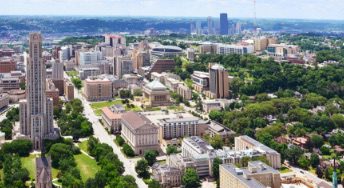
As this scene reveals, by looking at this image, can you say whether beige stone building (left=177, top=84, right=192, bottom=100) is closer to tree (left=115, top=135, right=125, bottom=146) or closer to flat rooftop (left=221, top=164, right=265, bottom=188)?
tree (left=115, top=135, right=125, bottom=146)

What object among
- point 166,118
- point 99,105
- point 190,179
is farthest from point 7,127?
point 190,179

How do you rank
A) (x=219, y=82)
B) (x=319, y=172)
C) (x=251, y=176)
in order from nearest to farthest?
(x=251, y=176) < (x=319, y=172) < (x=219, y=82)

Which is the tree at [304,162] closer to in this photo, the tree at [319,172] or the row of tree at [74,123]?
the tree at [319,172]

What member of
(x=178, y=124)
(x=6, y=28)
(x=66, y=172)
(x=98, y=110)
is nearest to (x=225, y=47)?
(x=98, y=110)

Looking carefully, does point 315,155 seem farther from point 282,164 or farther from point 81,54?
point 81,54

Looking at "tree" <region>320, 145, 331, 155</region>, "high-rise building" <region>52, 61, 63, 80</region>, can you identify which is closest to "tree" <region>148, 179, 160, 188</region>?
"tree" <region>320, 145, 331, 155</region>

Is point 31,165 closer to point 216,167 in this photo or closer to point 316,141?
point 216,167

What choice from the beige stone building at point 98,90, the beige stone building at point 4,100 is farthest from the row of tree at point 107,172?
the beige stone building at point 98,90
